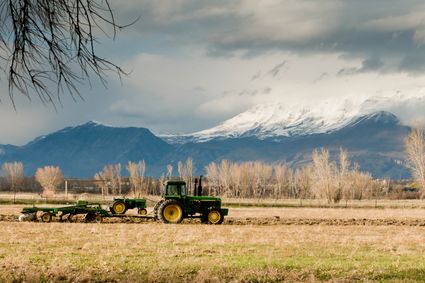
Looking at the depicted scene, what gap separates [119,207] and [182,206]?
5.91 m

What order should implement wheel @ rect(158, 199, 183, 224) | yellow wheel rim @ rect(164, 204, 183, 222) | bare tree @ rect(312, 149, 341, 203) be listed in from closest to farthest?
implement wheel @ rect(158, 199, 183, 224)
yellow wheel rim @ rect(164, 204, 183, 222)
bare tree @ rect(312, 149, 341, 203)

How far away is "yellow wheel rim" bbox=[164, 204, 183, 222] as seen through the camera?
33.2 meters

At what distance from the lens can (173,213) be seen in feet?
110

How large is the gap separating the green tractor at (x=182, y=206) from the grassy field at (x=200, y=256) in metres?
5.70

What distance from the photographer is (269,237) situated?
81.1ft

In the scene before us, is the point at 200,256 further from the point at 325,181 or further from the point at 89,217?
the point at 325,181

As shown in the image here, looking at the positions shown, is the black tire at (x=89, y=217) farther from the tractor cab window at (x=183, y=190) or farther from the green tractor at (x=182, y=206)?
the tractor cab window at (x=183, y=190)

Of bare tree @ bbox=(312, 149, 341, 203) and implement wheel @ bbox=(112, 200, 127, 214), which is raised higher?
bare tree @ bbox=(312, 149, 341, 203)

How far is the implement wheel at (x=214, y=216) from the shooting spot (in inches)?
1328

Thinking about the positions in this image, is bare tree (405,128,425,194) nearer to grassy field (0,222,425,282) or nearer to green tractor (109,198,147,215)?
green tractor (109,198,147,215)

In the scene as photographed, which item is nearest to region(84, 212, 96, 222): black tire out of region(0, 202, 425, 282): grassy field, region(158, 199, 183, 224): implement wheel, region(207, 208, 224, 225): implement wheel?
region(158, 199, 183, 224): implement wheel

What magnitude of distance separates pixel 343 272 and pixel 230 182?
183382mm

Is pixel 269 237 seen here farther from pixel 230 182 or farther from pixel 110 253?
pixel 230 182

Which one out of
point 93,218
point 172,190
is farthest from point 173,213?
point 93,218
